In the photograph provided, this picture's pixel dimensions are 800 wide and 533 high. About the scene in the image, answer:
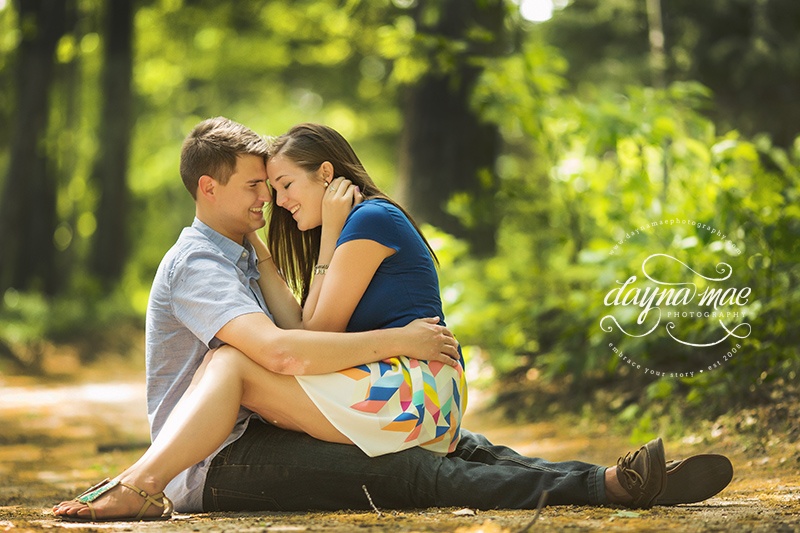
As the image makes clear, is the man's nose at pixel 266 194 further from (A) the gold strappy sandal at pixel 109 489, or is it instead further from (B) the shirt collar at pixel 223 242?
(A) the gold strappy sandal at pixel 109 489

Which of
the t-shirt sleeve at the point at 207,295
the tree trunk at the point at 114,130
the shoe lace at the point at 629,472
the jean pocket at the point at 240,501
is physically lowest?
the jean pocket at the point at 240,501

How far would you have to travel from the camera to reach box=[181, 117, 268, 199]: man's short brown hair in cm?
373

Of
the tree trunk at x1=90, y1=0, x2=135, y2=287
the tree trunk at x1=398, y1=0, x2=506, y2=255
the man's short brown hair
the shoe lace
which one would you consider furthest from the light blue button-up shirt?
the tree trunk at x1=90, y1=0, x2=135, y2=287

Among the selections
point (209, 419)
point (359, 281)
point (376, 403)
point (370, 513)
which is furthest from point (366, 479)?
A: point (359, 281)

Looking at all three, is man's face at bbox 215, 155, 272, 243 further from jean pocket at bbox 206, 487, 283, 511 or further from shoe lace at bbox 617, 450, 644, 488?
shoe lace at bbox 617, 450, 644, 488

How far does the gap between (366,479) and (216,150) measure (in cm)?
143

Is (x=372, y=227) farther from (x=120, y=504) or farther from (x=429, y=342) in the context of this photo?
(x=120, y=504)

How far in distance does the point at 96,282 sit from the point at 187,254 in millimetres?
13127

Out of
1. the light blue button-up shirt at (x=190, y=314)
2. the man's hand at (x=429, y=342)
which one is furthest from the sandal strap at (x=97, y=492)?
the man's hand at (x=429, y=342)

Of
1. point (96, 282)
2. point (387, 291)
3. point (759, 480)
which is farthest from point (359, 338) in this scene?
point (96, 282)

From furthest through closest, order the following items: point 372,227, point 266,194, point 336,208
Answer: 1. point 266,194
2. point 336,208
3. point 372,227

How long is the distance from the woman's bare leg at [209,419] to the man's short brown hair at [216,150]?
775mm

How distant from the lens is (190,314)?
3.48 m

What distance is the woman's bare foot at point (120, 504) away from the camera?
3.21 meters
